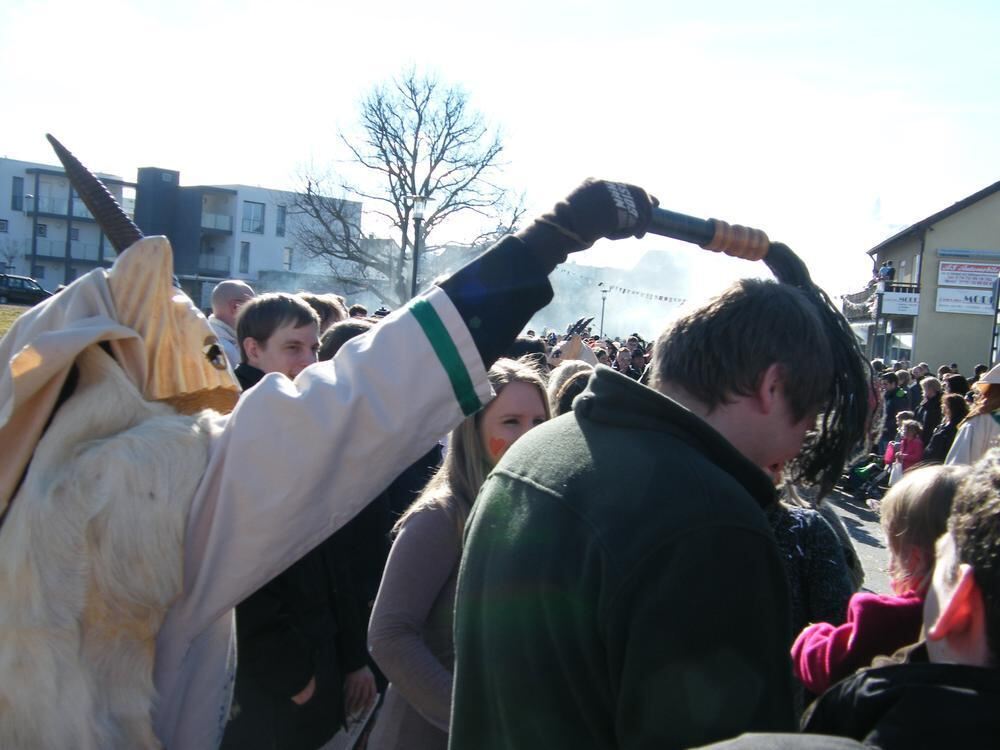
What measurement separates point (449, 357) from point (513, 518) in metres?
0.32

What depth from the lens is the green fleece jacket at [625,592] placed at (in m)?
1.12

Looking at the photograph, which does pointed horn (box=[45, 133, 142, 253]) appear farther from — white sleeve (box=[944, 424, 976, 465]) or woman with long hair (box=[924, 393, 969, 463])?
woman with long hair (box=[924, 393, 969, 463])

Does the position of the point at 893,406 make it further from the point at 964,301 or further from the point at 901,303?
the point at 964,301

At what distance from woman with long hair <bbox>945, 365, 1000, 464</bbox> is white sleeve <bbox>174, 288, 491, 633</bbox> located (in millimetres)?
5621

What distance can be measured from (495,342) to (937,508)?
1.42 meters

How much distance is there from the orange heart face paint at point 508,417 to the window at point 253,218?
6096cm

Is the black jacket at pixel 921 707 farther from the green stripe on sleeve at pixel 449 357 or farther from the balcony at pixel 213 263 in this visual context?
the balcony at pixel 213 263

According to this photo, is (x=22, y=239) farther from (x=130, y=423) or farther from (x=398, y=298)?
(x=130, y=423)

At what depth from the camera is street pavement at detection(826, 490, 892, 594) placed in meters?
8.02

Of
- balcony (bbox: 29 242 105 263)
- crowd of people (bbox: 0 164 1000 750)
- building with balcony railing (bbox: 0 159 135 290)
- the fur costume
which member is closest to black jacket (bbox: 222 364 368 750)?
crowd of people (bbox: 0 164 1000 750)

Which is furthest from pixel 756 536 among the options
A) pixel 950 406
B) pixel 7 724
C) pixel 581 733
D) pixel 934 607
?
pixel 950 406

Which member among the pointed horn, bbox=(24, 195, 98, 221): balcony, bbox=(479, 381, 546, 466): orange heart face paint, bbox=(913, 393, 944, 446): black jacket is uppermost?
bbox=(24, 195, 98, 221): balcony

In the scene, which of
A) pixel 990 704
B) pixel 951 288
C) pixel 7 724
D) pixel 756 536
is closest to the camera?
pixel 990 704

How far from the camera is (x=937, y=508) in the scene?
2.26 metres
